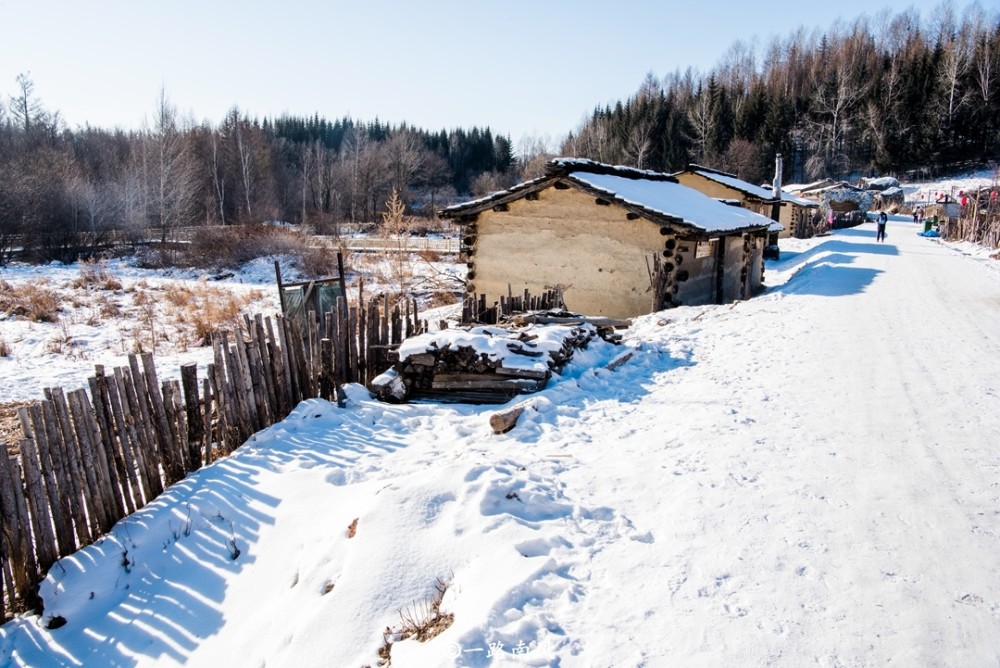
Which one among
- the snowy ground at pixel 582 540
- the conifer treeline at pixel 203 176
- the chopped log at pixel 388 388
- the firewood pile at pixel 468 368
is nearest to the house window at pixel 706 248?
the snowy ground at pixel 582 540

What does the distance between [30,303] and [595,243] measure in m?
17.2

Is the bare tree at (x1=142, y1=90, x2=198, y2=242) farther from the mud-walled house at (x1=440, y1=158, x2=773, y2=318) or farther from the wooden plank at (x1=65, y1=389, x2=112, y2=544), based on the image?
the wooden plank at (x1=65, y1=389, x2=112, y2=544)

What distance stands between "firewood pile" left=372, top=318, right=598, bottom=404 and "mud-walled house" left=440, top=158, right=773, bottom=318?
20.1ft

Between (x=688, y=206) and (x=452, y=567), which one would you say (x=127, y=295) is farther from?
(x=452, y=567)

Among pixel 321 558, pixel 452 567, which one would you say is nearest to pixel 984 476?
pixel 452 567

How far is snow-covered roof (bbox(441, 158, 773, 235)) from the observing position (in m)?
13.5

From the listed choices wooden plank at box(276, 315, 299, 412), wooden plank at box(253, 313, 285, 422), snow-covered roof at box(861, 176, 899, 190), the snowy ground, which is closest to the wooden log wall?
the snowy ground

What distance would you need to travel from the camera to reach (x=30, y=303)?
18.4 metres

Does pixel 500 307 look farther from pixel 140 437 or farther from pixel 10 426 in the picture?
pixel 10 426

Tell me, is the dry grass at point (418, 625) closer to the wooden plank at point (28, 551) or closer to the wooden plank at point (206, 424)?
the wooden plank at point (28, 551)

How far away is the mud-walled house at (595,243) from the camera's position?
1384 centimetres

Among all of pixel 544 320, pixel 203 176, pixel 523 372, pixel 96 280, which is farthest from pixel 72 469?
pixel 203 176

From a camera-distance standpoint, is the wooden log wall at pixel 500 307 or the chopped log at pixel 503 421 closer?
the chopped log at pixel 503 421

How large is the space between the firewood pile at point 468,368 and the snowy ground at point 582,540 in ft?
1.31
